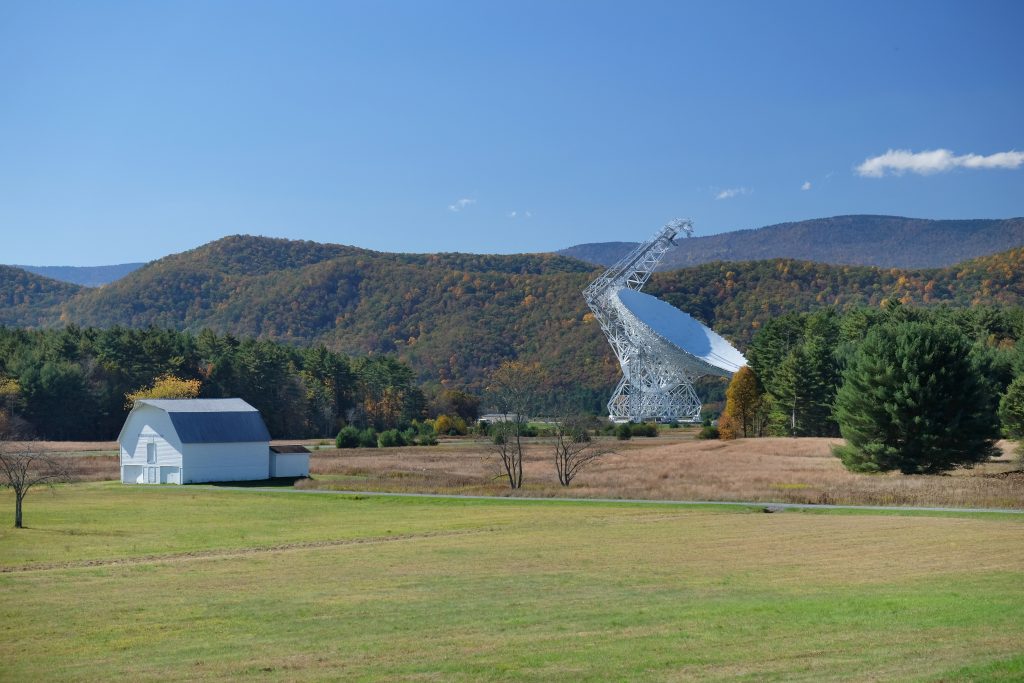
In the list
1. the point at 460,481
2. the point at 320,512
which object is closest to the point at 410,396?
the point at 460,481

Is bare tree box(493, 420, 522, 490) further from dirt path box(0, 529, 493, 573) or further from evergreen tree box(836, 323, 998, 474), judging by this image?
dirt path box(0, 529, 493, 573)

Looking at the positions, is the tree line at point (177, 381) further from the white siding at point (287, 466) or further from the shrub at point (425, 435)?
the white siding at point (287, 466)

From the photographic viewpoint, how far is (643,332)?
88625 mm

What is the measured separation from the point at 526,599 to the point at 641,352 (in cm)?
7600

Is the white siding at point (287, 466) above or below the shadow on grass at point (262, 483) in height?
above

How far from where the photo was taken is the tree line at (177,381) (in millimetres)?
92312

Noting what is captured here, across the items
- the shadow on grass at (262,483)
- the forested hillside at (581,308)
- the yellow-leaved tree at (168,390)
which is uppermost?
the forested hillside at (581,308)

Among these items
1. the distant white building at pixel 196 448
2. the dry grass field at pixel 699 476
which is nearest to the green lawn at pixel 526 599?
the dry grass field at pixel 699 476

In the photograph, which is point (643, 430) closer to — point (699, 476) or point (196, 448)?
point (699, 476)

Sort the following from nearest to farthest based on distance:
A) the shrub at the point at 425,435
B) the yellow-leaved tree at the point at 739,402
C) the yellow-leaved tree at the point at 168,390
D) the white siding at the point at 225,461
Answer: the white siding at the point at 225,461 < the yellow-leaved tree at the point at 739,402 < the shrub at the point at 425,435 < the yellow-leaved tree at the point at 168,390

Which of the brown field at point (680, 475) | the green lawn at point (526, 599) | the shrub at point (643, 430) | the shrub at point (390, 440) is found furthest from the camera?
the shrub at point (643, 430)

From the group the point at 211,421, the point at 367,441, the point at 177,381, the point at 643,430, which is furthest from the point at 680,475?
the point at 177,381

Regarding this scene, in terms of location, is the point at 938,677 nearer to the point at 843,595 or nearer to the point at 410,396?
the point at 843,595

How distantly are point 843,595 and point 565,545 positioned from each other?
32.8ft
